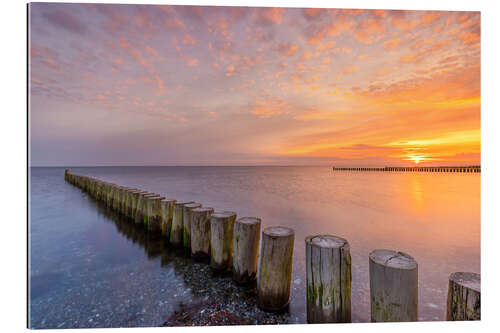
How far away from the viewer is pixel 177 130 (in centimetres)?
699

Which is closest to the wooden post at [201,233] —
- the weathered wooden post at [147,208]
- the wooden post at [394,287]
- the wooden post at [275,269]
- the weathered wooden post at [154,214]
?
the wooden post at [275,269]

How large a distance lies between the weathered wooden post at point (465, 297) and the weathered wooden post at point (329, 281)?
706 mm

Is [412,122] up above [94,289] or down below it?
above

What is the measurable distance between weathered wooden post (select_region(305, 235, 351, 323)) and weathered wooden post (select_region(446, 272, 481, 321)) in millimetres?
706

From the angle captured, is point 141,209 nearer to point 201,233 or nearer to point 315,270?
point 201,233

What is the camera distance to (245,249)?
8.74ft

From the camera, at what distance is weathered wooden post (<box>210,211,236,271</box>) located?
295 centimetres

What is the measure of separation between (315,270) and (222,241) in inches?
57.2

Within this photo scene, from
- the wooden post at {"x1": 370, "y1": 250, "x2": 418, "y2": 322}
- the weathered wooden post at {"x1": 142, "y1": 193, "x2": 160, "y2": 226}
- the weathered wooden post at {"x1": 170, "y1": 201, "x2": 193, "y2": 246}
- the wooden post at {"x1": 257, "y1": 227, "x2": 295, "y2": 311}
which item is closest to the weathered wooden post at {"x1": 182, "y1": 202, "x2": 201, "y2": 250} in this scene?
the weathered wooden post at {"x1": 170, "y1": 201, "x2": 193, "y2": 246}

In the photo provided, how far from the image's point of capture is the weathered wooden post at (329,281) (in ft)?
6.09

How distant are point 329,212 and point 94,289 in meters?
7.60

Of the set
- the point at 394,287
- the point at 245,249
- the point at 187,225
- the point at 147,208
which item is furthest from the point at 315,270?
the point at 147,208
